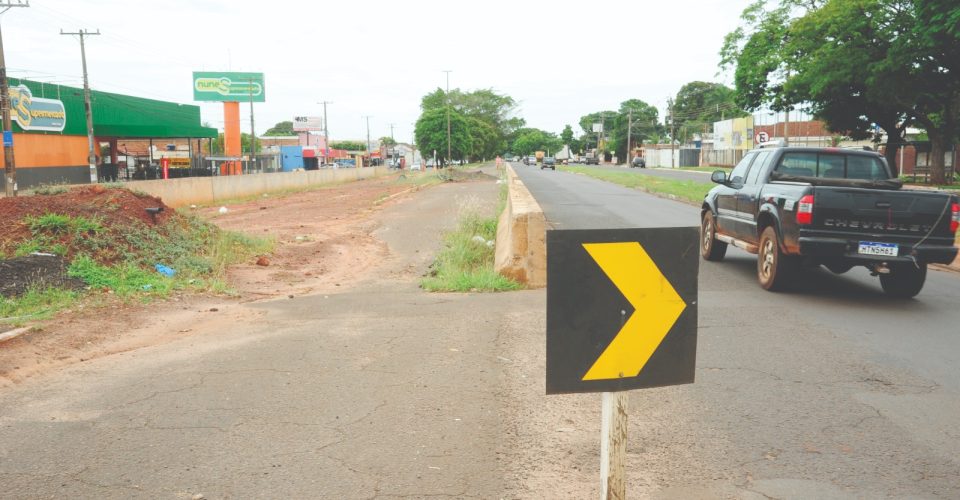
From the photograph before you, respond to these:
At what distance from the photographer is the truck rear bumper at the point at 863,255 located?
8.60m

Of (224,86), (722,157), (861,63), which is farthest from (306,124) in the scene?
(861,63)

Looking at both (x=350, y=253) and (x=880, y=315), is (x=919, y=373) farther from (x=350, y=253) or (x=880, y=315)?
(x=350, y=253)

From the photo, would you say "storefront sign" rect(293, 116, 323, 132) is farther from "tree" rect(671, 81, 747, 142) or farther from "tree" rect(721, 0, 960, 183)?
"tree" rect(721, 0, 960, 183)

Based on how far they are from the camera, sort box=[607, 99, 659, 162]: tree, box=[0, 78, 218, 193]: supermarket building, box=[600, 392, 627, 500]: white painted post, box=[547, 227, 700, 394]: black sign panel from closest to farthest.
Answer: box=[547, 227, 700, 394]: black sign panel → box=[600, 392, 627, 500]: white painted post → box=[0, 78, 218, 193]: supermarket building → box=[607, 99, 659, 162]: tree

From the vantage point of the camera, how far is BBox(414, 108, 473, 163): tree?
97.6 m

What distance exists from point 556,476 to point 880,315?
5.72 meters

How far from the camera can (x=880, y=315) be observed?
830 cm

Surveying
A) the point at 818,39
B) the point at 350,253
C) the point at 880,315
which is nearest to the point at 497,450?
the point at 880,315

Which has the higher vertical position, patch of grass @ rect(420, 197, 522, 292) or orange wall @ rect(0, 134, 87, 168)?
orange wall @ rect(0, 134, 87, 168)

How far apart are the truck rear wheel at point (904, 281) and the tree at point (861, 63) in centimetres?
1728

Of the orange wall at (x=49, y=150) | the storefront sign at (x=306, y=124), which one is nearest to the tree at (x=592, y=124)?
the storefront sign at (x=306, y=124)

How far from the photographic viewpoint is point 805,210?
28.4ft

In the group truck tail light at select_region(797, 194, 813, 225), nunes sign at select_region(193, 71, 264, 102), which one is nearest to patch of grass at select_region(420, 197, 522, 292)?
truck tail light at select_region(797, 194, 813, 225)

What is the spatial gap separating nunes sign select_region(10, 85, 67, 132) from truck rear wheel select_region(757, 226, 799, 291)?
129ft
